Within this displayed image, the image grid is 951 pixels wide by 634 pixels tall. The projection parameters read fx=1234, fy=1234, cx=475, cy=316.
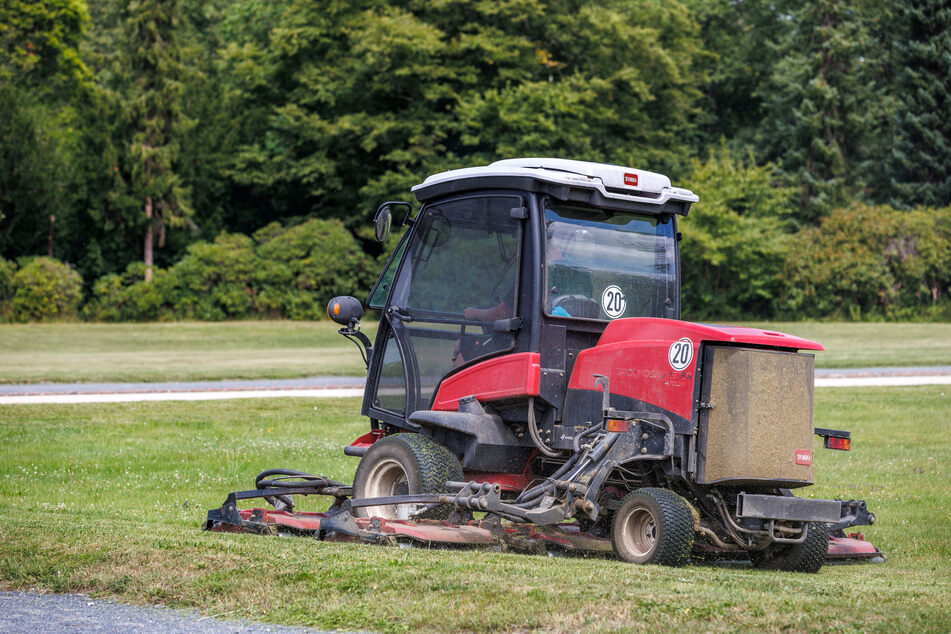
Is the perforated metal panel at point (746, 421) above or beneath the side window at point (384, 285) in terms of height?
beneath

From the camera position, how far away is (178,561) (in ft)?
22.2

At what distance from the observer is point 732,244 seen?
41250 mm

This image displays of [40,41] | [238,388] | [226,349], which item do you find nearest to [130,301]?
[226,349]

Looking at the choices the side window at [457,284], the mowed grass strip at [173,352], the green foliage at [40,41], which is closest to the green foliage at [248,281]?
the mowed grass strip at [173,352]

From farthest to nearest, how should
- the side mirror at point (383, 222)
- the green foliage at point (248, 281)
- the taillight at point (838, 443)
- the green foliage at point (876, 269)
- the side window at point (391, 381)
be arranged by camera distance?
the green foliage at point (876, 269)
the green foliage at point (248, 281)
the side window at point (391, 381)
the side mirror at point (383, 222)
the taillight at point (838, 443)

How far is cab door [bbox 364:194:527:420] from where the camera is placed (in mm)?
8172

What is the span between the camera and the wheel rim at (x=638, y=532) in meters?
7.29

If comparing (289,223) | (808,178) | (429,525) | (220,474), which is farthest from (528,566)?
(808,178)

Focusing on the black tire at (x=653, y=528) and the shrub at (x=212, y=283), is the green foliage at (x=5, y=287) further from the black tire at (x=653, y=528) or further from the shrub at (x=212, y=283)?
the black tire at (x=653, y=528)

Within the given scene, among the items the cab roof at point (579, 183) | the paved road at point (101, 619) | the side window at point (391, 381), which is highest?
the cab roof at point (579, 183)

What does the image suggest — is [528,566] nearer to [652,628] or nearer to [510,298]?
[652,628]

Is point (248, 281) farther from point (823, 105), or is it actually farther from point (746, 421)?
point (746, 421)

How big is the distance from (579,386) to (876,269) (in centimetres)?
3593

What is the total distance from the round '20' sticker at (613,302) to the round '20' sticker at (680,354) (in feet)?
3.27
